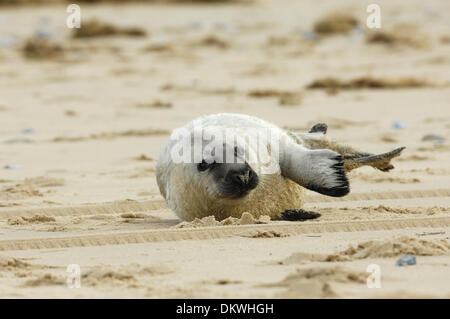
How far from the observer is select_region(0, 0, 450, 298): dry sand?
4.91 meters

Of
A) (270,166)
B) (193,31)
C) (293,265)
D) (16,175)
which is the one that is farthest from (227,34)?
(293,265)

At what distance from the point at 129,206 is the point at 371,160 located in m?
1.73

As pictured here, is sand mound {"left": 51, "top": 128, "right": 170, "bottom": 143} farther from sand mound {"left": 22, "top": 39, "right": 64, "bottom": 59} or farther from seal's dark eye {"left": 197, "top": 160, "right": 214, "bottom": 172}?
sand mound {"left": 22, "top": 39, "right": 64, "bottom": 59}

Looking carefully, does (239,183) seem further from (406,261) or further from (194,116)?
(194,116)

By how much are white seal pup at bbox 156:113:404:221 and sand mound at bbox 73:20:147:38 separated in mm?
12318

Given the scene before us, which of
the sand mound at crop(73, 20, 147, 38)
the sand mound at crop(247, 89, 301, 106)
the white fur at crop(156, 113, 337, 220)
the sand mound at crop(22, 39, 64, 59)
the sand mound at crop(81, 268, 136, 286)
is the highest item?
the sand mound at crop(73, 20, 147, 38)

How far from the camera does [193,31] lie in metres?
19.3

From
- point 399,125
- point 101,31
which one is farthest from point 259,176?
point 101,31

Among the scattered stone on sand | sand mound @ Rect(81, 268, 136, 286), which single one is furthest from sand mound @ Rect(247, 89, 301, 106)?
sand mound @ Rect(81, 268, 136, 286)

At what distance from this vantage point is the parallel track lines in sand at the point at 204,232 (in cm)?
578

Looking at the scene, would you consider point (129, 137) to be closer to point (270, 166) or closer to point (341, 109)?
point (341, 109)

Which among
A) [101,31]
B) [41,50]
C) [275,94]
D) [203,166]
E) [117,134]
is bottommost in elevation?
[117,134]

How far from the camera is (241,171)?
566 cm
